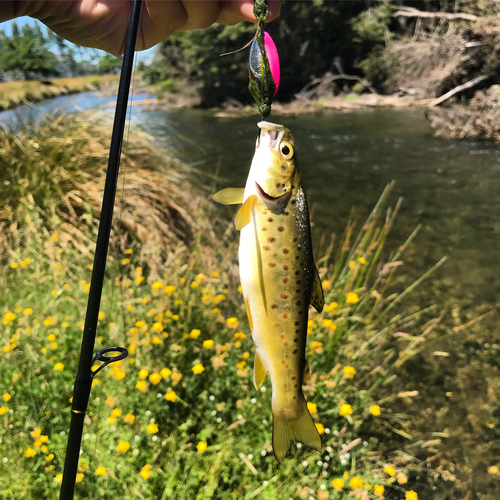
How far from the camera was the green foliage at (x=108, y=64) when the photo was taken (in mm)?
3659

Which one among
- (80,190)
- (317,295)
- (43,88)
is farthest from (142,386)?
(43,88)

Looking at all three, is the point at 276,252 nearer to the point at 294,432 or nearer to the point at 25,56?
the point at 294,432

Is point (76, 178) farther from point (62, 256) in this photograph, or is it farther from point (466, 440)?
point (466, 440)

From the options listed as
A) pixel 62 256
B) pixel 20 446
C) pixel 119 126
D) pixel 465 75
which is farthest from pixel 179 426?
pixel 465 75

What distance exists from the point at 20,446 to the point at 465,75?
1302 centimetres

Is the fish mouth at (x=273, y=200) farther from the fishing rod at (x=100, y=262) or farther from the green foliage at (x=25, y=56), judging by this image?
the green foliage at (x=25, y=56)

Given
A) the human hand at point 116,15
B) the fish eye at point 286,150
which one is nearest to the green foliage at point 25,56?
the human hand at point 116,15

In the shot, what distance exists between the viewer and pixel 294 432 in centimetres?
118

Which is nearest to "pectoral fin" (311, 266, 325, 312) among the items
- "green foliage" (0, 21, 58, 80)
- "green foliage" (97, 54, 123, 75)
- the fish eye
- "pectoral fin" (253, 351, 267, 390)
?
"pectoral fin" (253, 351, 267, 390)

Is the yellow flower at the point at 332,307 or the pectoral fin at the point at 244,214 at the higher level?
the pectoral fin at the point at 244,214

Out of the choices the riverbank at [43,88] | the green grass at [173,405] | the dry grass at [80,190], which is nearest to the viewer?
the green grass at [173,405]

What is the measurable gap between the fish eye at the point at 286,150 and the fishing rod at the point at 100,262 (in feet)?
1.34

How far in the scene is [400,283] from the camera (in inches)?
168

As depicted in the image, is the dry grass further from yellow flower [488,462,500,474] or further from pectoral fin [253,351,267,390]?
yellow flower [488,462,500,474]
